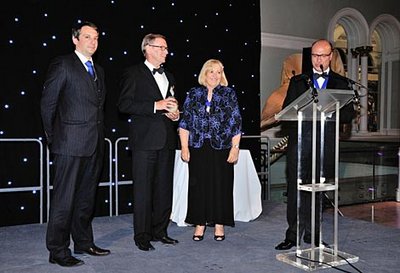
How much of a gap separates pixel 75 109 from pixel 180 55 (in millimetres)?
2854

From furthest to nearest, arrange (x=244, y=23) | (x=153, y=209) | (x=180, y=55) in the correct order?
(x=244, y=23), (x=180, y=55), (x=153, y=209)

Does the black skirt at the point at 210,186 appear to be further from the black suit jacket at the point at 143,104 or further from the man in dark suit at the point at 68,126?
the man in dark suit at the point at 68,126

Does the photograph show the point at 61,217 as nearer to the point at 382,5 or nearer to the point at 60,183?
the point at 60,183

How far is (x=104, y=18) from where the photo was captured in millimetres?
5258

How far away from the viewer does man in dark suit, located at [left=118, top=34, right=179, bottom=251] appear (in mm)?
3572

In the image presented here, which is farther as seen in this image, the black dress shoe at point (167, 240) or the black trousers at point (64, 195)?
the black dress shoe at point (167, 240)

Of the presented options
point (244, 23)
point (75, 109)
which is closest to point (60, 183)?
point (75, 109)

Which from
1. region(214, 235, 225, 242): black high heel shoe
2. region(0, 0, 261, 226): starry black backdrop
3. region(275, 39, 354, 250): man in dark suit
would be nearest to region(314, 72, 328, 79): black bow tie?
region(275, 39, 354, 250): man in dark suit

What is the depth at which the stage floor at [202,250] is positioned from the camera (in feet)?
Answer: 10.4

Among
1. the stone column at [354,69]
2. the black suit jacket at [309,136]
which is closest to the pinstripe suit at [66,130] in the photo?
the black suit jacket at [309,136]

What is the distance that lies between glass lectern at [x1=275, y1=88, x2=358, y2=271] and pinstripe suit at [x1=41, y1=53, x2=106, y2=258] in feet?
4.27

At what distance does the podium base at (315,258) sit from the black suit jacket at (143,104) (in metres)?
1.25

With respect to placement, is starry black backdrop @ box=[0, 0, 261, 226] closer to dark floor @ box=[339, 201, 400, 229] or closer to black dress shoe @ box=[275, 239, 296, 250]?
dark floor @ box=[339, 201, 400, 229]

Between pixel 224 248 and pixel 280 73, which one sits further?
pixel 280 73
